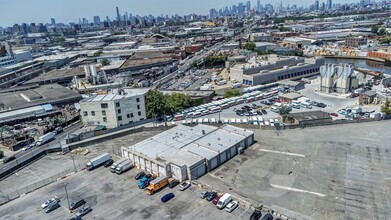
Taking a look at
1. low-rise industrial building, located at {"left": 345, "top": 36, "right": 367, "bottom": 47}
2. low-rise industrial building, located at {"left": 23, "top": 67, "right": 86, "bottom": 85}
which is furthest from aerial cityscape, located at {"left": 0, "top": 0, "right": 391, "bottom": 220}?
low-rise industrial building, located at {"left": 345, "top": 36, "right": 367, "bottom": 47}

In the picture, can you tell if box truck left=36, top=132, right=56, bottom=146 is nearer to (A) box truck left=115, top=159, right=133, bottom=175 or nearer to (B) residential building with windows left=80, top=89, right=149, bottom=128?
(B) residential building with windows left=80, top=89, right=149, bottom=128

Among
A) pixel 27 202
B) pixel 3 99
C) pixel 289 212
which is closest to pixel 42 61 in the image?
pixel 3 99

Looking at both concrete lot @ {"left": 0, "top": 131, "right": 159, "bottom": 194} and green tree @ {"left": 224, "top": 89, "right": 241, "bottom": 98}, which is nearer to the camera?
concrete lot @ {"left": 0, "top": 131, "right": 159, "bottom": 194}

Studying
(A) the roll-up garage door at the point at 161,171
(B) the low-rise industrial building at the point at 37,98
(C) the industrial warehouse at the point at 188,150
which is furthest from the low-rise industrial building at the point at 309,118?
(B) the low-rise industrial building at the point at 37,98

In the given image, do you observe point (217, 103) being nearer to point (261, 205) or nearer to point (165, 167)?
point (165, 167)

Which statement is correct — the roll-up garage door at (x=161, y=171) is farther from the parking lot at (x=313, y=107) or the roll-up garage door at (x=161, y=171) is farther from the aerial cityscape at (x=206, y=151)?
the parking lot at (x=313, y=107)

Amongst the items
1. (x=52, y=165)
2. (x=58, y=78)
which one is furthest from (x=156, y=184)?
(x=58, y=78)
